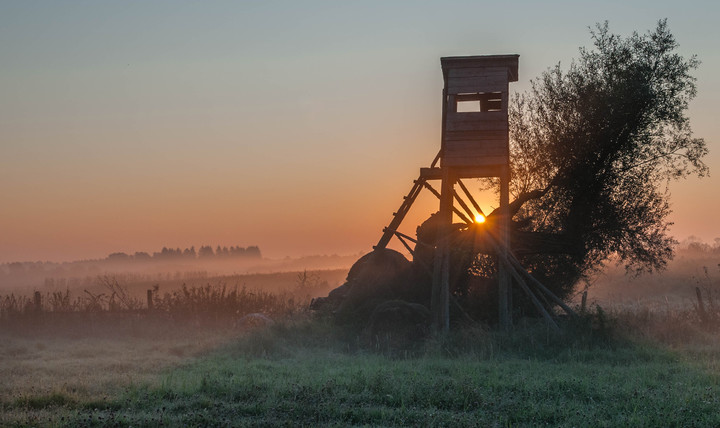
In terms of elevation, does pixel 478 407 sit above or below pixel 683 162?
below

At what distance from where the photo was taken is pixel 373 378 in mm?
13133

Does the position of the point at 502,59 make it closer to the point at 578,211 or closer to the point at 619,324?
the point at 578,211

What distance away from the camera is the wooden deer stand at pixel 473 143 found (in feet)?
73.3

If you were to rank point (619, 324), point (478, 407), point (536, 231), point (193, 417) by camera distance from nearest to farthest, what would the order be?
point (193, 417)
point (478, 407)
point (619, 324)
point (536, 231)

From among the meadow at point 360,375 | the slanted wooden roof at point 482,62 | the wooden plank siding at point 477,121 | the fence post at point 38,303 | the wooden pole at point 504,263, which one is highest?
the slanted wooden roof at point 482,62

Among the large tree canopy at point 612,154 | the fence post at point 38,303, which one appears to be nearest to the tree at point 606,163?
the large tree canopy at point 612,154

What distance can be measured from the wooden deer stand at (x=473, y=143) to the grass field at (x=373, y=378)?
260cm

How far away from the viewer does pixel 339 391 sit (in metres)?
12.3

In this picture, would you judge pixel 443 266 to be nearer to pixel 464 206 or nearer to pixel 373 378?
pixel 464 206

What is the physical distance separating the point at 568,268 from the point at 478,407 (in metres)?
15.1

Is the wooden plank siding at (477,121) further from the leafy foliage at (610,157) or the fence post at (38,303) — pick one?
the fence post at (38,303)

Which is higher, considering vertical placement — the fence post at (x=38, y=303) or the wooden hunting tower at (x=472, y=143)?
the wooden hunting tower at (x=472, y=143)

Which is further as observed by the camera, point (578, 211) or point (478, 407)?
point (578, 211)

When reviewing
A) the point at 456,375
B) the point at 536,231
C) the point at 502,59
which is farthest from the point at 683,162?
the point at 456,375
